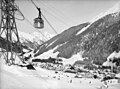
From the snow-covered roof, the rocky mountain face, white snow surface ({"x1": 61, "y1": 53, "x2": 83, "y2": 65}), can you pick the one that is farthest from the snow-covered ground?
white snow surface ({"x1": 61, "y1": 53, "x2": 83, "y2": 65})

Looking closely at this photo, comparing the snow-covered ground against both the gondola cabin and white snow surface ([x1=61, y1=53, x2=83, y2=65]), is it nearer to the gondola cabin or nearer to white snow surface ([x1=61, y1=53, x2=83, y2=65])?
the gondola cabin

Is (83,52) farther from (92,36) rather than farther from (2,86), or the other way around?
(2,86)

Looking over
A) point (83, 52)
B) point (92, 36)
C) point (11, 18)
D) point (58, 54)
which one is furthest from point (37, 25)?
point (58, 54)

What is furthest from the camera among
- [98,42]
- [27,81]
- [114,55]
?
[98,42]

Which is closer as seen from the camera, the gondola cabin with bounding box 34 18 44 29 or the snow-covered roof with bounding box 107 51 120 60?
the gondola cabin with bounding box 34 18 44 29

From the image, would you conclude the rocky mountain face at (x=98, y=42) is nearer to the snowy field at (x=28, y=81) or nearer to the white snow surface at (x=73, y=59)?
the white snow surface at (x=73, y=59)

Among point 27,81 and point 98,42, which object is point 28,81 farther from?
point 98,42

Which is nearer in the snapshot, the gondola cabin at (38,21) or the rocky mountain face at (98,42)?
the gondola cabin at (38,21)

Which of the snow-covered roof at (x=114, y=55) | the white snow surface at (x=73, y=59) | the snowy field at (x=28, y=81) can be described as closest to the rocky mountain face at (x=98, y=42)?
the snow-covered roof at (x=114, y=55)

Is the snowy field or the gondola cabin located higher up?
the gondola cabin

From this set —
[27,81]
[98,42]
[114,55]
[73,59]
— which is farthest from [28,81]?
[98,42]

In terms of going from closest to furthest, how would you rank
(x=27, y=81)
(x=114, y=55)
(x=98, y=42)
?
(x=27, y=81), (x=114, y=55), (x=98, y=42)

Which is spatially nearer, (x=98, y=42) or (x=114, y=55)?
(x=114, y=55)
